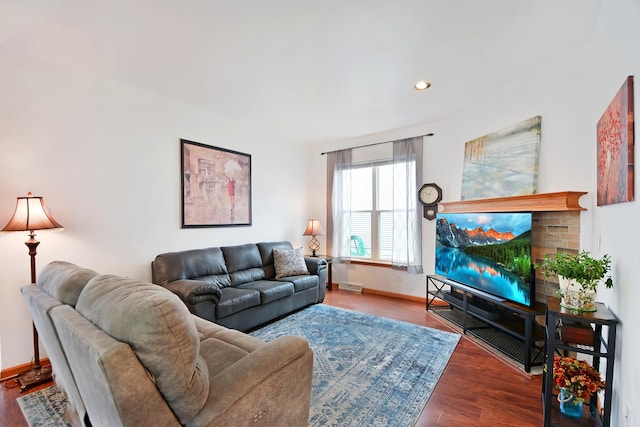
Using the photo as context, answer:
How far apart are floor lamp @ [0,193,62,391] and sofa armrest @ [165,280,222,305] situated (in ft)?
3.25

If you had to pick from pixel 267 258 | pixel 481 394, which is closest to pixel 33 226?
pixel 267 258

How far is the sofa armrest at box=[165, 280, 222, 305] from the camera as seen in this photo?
259 centimetres

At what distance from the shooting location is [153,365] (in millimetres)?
924

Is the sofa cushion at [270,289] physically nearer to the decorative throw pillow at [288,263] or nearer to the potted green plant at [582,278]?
the decorative throw pillow at [288,263]

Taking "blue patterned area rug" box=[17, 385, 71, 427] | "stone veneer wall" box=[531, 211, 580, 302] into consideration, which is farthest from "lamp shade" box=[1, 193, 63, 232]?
"stone veneer wall" box=[531, 211, 580, 302]

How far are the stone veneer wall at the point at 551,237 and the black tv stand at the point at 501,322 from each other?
202mm

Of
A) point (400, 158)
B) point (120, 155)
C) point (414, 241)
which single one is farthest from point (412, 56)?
point (120, 155)

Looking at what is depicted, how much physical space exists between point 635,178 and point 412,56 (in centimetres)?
172

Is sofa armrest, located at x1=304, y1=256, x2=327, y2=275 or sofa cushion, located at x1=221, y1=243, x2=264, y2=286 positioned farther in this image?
sofa armrest, located at x1=304, y1=256, x2=327, y2=275

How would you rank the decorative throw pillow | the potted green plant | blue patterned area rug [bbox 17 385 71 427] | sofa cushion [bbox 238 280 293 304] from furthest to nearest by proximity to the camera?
the decorative throw pillow, sofa cushion [bbox 238 280 293 304], blue patterned area rug [bbox 17 385 71 427], the potted green plant

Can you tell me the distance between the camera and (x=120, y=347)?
0.90 m

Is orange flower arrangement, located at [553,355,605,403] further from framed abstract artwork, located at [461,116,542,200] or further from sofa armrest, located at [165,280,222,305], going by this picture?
sofa armrest, located at [165,280,222,305]

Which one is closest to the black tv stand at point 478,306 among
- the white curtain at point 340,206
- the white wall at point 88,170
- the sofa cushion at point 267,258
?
the white curtain at point 340,206

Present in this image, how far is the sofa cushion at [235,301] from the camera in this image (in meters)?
2.79
